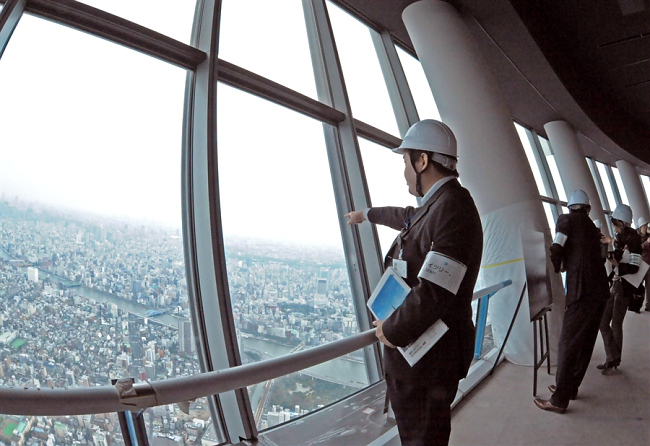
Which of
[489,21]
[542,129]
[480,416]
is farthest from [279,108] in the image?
[542,129]

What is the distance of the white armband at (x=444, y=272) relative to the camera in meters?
1.18

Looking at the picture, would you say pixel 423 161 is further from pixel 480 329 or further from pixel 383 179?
pixel 480 329

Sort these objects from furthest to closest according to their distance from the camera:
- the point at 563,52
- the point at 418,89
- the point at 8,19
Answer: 1. the point at 563,52
2. the point at 418,89
3. the point at 8,19

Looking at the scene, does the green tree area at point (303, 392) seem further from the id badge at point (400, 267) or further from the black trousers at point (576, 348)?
the black trousers at point (576, 348)

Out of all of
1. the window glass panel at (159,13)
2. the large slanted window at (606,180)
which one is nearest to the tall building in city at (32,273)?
the window glass panel at (159,13)

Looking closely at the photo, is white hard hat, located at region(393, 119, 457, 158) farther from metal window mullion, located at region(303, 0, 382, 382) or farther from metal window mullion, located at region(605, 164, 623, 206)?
metal window mullion, located at region(605, 164, 623, 206)

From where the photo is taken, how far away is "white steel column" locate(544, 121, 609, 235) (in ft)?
29.8

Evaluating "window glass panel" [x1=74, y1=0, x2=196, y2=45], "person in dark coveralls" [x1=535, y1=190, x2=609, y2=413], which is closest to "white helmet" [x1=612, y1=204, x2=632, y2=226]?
"person in dark coveralls" [x1=535, y1=190, x2=609, y2=413]

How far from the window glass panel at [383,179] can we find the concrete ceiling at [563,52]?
194 centimetres

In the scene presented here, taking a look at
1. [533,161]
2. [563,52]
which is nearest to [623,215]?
[563,52]

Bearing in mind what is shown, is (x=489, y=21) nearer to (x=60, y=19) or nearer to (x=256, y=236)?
(x=256, y=236)

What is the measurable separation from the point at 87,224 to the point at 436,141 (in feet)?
6.09

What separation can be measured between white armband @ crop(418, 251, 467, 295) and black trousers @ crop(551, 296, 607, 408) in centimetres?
208

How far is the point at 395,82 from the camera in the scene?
194 inches
